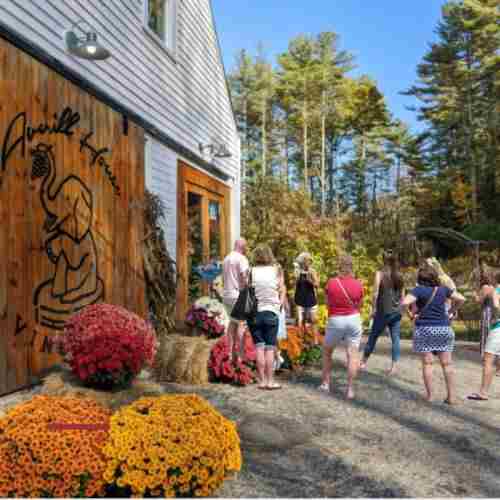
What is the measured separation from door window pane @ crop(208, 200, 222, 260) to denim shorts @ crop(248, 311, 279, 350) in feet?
20.4

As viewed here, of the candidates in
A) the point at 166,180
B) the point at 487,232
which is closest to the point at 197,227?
the point at 166,180

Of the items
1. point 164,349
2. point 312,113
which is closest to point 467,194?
point 312,113

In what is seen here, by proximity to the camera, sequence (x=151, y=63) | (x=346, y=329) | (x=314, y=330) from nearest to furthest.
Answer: (x=346, y=329), (x=151, y=63), (x=314, y=330)

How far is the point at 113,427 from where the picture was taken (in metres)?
3.35

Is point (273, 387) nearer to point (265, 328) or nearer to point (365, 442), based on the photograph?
point (265, 328)

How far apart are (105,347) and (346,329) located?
103 inches

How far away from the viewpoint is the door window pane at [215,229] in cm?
1295

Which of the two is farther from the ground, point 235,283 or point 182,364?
point 235,283

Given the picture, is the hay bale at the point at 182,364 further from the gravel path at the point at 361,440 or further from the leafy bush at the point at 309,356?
the leafy bush at the point at 309,356

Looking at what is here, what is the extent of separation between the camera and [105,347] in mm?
5246

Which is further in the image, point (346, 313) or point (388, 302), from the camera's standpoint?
point (388, 302)

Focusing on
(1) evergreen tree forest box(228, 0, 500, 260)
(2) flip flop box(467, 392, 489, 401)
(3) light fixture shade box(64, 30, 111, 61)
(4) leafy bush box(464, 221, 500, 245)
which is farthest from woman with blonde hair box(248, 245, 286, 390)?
(4) leafy bush box(464, 221, 500, 245)

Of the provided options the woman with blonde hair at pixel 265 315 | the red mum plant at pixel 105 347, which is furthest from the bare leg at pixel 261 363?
the red mum plant at pixel 105 347

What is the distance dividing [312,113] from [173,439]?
44.5 metres
